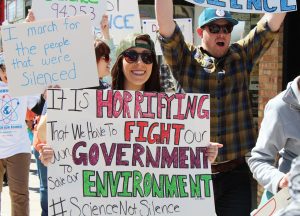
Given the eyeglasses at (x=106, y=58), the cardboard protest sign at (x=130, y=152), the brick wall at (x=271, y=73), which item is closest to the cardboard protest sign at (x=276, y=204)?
the cardboard protest sign at (x=130, y=152)

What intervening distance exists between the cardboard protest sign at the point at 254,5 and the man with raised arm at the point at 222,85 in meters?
0.09

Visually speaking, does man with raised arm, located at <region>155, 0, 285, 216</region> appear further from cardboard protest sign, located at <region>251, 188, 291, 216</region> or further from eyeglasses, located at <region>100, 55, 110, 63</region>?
eyeglasses, located at <region>100, 55, 110, 63</region>

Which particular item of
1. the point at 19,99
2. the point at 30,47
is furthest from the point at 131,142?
the point at 19,99

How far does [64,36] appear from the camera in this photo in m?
4.39

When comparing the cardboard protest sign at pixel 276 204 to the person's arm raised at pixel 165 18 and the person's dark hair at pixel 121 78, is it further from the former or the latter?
the person's arm raised at pixel 165 18

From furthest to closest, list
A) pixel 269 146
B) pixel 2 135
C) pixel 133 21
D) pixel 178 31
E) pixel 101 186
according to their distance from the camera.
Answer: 1. pixel 133 21
2. pixel 2 135
3. pixel 178 31
4. pixel 101 186
5. pixel 269 146

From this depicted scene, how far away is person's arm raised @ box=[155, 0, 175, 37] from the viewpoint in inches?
165

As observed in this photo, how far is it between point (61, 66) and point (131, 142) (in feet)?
2.95

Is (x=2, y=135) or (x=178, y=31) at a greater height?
(x=178, y=31)

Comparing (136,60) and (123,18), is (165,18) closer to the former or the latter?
(136,60)

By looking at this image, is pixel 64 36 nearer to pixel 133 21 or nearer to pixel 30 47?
pixel 30 47

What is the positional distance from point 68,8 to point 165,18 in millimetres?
2070

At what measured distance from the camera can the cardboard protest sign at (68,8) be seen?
586 cm

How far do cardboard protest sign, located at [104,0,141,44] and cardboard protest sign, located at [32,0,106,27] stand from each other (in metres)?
1.05
